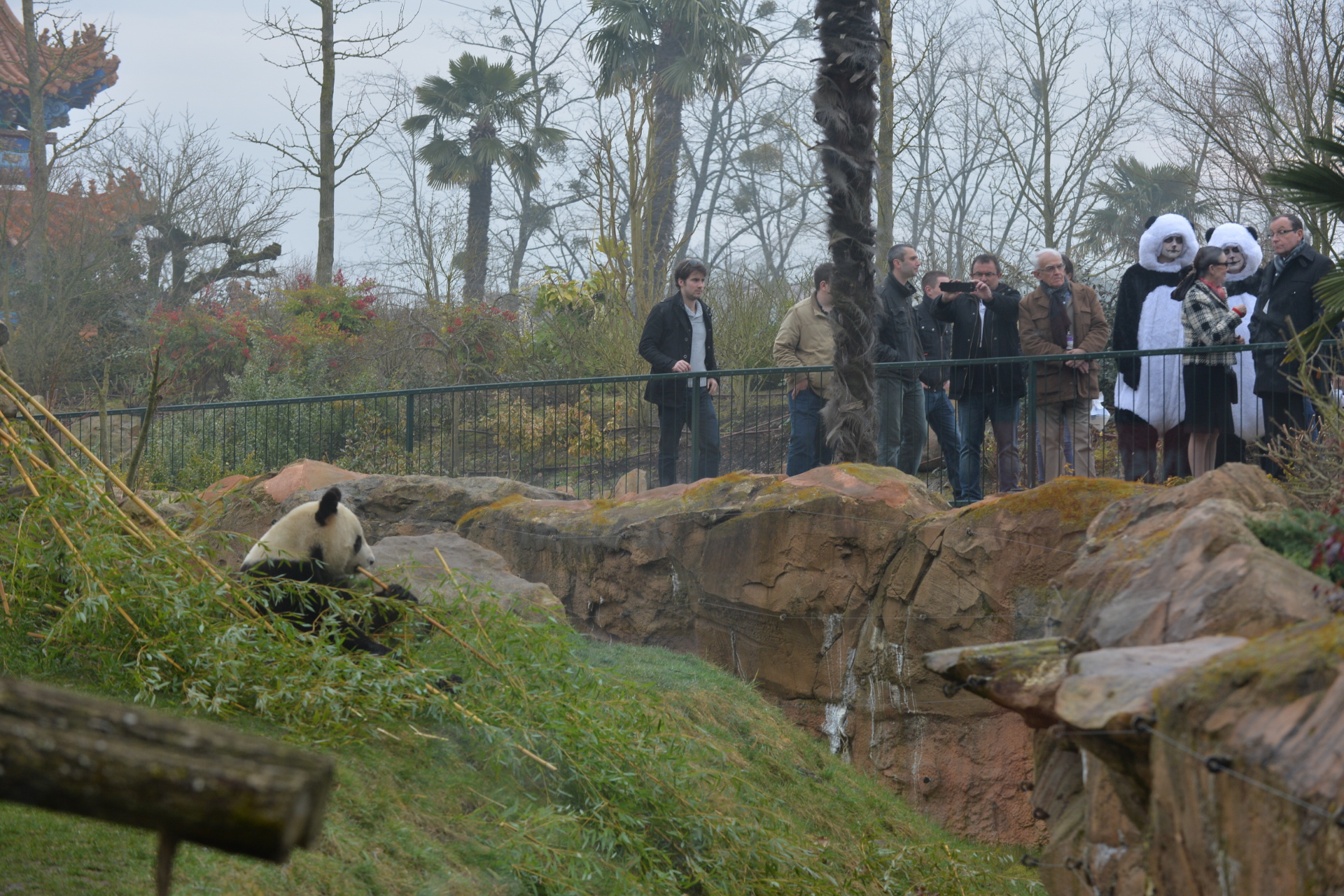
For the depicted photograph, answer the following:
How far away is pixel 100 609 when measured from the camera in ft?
13.6

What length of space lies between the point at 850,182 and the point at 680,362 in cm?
203

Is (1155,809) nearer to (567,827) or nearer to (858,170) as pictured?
(567,827)

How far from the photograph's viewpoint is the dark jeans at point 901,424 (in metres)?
9.20

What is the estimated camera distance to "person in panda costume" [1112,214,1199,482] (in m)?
7.77

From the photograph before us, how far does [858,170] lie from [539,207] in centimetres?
2496

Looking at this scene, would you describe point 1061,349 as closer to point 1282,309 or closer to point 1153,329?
point 1153,329

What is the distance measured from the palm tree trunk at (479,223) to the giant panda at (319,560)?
21.6m

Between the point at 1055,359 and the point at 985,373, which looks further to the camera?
the point at 985,373

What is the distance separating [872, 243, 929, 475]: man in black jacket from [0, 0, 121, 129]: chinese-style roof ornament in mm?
19740

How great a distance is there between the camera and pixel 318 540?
16.8ft

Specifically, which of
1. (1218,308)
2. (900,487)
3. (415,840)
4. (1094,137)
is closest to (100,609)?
(415,840)

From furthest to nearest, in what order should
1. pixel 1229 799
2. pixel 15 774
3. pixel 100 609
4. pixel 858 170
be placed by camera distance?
pixel 858 170 → pixel 100 609 → pixel 1229 799 → pixel 15 774

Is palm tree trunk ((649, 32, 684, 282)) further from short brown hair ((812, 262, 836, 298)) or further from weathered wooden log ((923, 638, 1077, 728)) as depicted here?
weathered wooden log ((923, 638, 1077, 728))

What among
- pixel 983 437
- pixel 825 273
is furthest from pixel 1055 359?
pixel 825 273
